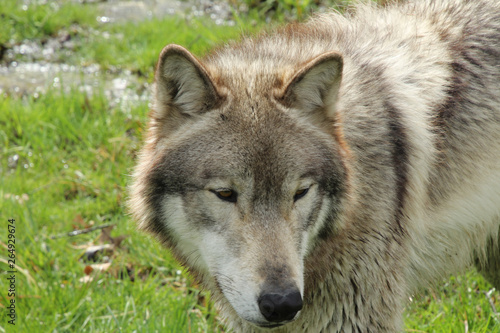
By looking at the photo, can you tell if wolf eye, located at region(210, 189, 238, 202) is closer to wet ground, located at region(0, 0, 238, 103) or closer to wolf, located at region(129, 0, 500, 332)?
wolf, located at region(129, 0, 500, 332)

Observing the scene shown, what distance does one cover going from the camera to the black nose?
2604 mm

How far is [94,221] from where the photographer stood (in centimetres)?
508

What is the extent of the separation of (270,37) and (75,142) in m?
2.79

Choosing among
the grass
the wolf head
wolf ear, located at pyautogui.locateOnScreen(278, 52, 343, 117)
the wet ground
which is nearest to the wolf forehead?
the wolf head

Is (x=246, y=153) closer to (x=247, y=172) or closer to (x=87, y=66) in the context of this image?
(x=247, y=172)

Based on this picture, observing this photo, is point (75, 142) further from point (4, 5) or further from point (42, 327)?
point (4, 5)

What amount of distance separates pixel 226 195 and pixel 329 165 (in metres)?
0.53

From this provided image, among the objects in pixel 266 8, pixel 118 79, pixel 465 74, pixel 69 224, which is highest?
pixel 465 74

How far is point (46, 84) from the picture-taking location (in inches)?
256

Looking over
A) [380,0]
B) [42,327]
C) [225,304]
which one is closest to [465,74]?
[380,0]

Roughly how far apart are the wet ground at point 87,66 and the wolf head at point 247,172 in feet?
10.2

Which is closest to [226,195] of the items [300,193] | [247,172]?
[247,172]

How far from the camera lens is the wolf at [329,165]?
2828 mm

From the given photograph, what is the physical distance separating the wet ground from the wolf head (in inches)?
123
